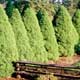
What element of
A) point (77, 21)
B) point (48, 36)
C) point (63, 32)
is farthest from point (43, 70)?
point (77, 21)

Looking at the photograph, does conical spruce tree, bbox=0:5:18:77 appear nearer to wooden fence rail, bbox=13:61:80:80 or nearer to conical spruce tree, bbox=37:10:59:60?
wooden fence rail, bbox=13:61:80:80

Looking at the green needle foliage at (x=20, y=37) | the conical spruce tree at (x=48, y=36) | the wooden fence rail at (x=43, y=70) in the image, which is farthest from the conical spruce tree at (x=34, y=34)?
the wooden fence rail at (x=43, y=70)

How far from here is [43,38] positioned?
19.3 m

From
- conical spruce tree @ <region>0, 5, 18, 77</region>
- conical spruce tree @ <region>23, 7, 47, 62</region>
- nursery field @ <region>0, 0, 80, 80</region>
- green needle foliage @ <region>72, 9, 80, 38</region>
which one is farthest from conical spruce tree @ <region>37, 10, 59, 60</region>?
conical spruce tree @ <region>0, 5, 18, 77</region>

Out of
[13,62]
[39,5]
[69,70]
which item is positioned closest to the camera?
[69,70]

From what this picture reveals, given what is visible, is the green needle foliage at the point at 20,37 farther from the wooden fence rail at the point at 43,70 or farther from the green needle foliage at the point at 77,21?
the green needle foliage at the point at 77,21

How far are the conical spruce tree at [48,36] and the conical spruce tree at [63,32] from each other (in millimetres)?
1288

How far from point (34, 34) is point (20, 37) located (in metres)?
1.76

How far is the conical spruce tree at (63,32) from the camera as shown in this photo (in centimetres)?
2100

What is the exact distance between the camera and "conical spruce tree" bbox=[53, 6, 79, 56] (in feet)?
68.9

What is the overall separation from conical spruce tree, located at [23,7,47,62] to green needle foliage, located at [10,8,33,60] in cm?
95

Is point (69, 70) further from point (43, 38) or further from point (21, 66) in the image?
point (43, 38)

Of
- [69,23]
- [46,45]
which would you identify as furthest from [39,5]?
[46,45]

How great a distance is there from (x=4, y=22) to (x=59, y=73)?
3.40 meters
